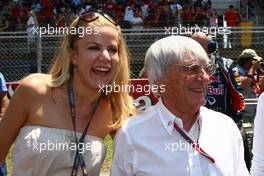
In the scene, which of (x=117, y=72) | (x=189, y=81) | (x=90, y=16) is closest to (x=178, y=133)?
(x=189, y=81)

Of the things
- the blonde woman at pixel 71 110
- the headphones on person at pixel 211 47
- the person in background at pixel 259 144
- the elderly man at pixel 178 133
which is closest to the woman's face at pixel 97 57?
the blonde woman at pixel 71 110

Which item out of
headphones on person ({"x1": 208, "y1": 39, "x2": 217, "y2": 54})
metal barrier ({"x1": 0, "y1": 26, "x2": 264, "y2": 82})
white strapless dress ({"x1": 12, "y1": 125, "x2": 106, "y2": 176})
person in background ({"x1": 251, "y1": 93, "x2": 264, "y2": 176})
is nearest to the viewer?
white strapless dress ({"x1": 12, "y1": 125, "x2": 106, "y2": 176})

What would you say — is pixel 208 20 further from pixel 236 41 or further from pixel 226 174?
pixel 226 174

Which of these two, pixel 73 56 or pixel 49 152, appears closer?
pixel 49 152

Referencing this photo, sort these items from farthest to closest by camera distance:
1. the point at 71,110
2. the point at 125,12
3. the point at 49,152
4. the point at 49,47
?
the point at 125,12 → the point at 49,47 → the point at 71,110 → the point at 49,152

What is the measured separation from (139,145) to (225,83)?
9.63ft

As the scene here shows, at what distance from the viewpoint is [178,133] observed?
2.59 m

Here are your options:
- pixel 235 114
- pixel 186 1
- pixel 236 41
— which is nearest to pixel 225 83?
pixel 235 114

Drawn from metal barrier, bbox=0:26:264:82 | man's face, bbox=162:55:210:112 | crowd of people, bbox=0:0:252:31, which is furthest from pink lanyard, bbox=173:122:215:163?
crowd of people, bbox=0:0:252:31

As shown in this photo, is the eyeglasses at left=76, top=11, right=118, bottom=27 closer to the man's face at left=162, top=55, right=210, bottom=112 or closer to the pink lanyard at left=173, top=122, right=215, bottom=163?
the man's face at left=162, top=55, right=210, bottom=112

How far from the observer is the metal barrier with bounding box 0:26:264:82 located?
11055mm

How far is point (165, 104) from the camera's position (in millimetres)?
2668

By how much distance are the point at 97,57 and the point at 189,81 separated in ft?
1.64

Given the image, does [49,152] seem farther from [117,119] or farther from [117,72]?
[117,72]
